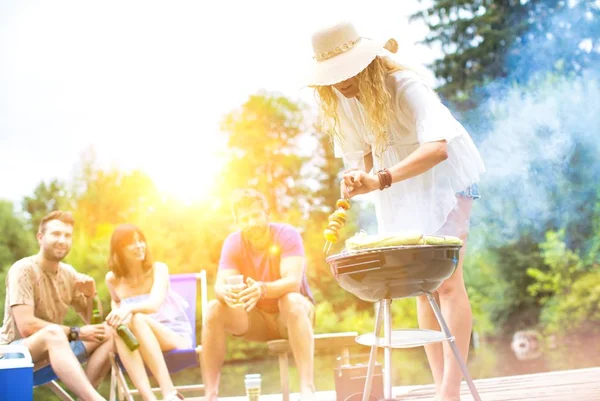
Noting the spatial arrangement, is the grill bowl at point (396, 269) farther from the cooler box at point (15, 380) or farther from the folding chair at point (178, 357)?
the folding chair at point (178, 357)

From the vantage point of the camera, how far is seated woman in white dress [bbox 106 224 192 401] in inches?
135

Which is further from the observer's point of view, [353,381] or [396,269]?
[353,381]

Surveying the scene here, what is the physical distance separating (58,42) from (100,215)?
6.22 feet

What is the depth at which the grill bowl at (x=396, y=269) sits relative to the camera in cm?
195

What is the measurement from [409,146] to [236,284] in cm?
136

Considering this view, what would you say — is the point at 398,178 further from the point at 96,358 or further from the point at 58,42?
the point at 58,42

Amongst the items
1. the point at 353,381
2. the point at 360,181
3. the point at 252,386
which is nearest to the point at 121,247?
the point at 252,386

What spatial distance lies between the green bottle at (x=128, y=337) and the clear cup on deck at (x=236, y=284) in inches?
20.8

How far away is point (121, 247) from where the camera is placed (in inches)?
149

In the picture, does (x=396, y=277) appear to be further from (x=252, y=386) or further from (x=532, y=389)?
(x=532, y=389)

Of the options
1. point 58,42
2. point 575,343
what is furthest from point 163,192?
point 575,343

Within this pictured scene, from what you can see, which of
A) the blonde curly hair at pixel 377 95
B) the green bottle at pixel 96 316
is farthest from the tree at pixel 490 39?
the blonde curly hair at pixel 377 95

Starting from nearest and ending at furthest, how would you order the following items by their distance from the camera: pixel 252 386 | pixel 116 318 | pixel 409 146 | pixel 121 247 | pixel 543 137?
pixel 409 146 < pixel 252 386 < pixel 116 318 < pixel 121 247 < pixel 543 137

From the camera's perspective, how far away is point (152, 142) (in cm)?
771
